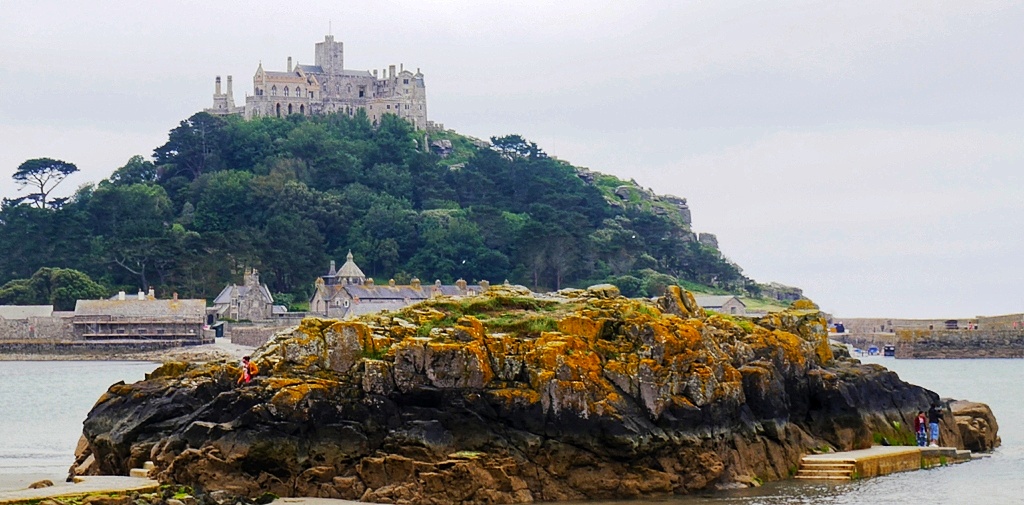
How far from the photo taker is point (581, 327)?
103 feet

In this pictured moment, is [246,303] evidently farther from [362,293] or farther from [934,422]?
[934,422]

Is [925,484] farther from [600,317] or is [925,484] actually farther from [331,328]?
[331,328]

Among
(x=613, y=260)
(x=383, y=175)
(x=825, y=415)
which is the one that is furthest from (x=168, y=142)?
(x=825, y=415)

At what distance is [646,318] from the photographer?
3166cm

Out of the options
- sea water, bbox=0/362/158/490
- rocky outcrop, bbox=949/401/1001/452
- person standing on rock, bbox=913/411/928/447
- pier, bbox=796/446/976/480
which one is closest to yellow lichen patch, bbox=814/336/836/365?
person standing on rock, bbox=913/411/928/447

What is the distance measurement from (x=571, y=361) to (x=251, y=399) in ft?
16.9

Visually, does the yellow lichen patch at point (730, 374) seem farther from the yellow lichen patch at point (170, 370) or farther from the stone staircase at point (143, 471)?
the stone staircase at point (143, 471)

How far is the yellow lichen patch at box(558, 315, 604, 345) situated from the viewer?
31.3 m

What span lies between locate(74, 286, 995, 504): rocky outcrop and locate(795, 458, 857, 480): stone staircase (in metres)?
Result: 0.25

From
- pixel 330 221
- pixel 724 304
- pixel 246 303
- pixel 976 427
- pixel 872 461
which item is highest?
pixel 330 221

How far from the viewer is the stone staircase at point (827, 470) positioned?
32.0 meters

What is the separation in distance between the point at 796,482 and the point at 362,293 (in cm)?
7574

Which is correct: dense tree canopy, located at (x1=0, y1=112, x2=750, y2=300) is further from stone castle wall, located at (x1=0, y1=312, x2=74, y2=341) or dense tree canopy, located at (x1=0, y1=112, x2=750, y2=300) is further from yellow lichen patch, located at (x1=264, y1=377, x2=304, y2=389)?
yellow lichen patch, located at (x1=264, y1=377, x2=304, y2=389)

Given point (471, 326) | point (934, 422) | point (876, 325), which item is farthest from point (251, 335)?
point (471, 326)
